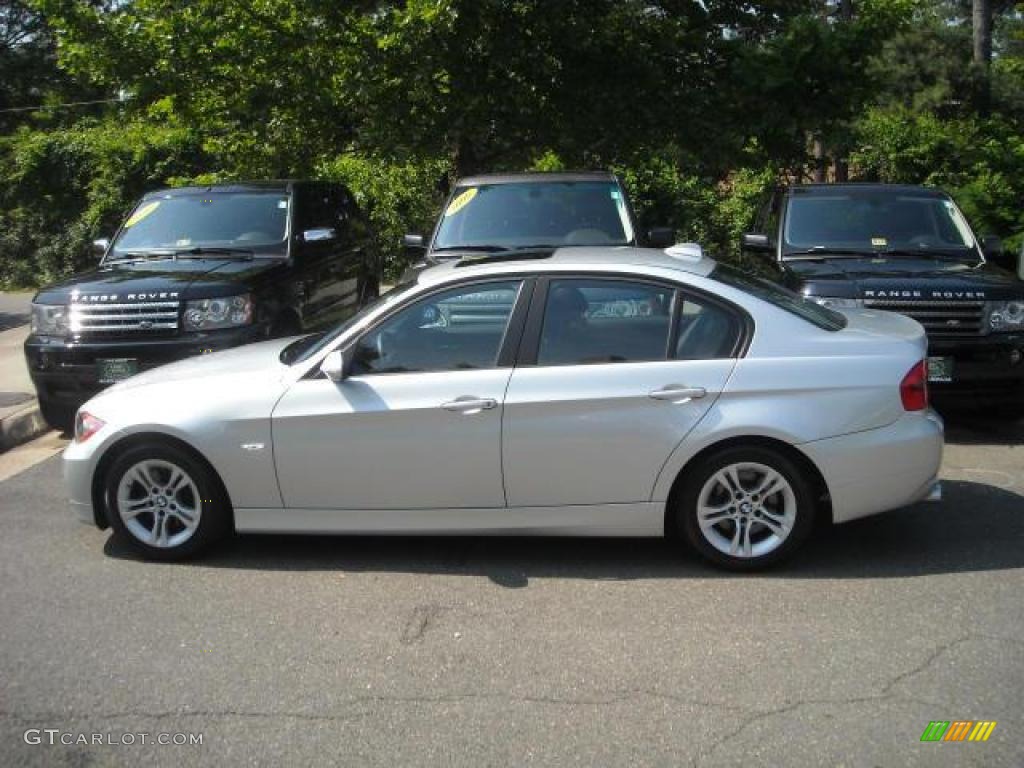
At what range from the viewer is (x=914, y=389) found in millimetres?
4773

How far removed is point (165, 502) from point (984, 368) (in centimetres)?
543

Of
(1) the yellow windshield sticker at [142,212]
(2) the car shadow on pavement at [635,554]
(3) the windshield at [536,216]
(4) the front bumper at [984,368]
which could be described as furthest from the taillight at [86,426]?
(4) the front bumper at [984,368]

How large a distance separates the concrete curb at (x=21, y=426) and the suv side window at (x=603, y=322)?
513 centimetres

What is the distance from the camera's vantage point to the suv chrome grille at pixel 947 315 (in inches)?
284

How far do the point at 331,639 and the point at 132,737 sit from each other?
92cm

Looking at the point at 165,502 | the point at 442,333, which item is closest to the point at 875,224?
the point at 442,333

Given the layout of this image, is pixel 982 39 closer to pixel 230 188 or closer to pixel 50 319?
pixel 230 188

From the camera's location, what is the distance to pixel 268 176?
12836 millimetres

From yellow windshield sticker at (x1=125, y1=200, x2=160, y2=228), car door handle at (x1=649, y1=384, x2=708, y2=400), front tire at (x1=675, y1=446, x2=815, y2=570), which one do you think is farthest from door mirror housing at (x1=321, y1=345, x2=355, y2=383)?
yellow windshield sticker at (x1=125, y1=200, x2=160, y2=228)

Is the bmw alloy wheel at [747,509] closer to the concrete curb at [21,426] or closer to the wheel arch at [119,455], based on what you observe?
the wheel arch at [119,455]

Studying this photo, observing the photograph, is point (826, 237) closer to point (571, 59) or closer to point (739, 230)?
point (571, 59)

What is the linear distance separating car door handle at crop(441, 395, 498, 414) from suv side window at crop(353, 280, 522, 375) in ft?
0.67

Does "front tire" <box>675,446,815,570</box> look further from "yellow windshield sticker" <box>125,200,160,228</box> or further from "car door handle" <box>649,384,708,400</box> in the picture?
"yellow windshield sticker" <box>125,200,160,228</box>

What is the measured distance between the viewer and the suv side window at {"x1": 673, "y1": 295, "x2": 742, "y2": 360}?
15.9ft
